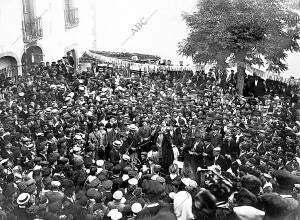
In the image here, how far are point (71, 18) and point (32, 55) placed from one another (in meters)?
3.85

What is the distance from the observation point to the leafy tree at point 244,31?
1934 cm

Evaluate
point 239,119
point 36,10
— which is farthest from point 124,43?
point 239,119

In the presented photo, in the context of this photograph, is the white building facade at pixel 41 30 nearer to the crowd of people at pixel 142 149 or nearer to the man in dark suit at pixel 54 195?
the crowd of people at pixel 142 149

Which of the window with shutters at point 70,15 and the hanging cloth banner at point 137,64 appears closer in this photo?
the hanging cloth banner at point 137,64

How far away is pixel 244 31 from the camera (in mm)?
19750

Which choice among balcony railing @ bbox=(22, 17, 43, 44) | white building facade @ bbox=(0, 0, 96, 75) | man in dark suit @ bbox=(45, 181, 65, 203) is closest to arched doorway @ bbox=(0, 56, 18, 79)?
white building facade @ bbox=(0, 0, 96, 75)

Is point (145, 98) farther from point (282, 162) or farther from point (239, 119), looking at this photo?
point (282, 162)

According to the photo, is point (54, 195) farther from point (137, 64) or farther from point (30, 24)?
point (137, 64)

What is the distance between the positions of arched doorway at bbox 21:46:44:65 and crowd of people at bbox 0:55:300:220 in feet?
3.54

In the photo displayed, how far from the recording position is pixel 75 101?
49.0 ft

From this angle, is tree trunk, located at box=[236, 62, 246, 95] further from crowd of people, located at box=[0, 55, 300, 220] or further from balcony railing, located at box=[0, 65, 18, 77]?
balcony railing, located at box=[0, 65, 18, 77]

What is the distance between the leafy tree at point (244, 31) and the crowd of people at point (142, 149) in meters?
1.42

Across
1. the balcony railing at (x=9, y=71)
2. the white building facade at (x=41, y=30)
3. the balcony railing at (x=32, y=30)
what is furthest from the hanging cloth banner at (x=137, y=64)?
Result: the balcony railing at (x=9, y=71)

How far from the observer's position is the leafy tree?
1934cm
